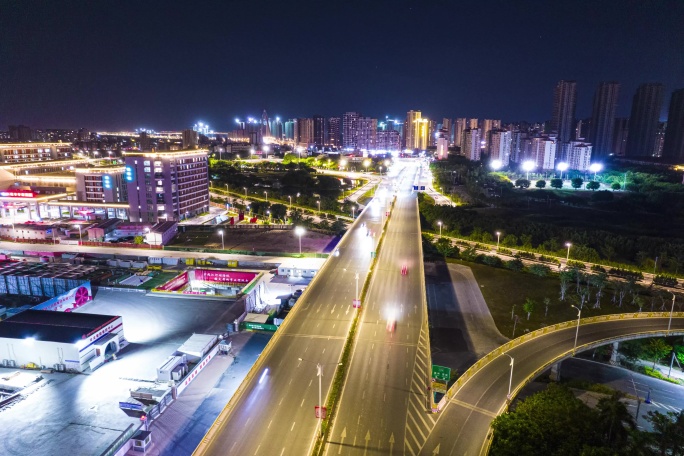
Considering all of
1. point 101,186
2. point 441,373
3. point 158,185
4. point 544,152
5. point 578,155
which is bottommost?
point 441,373

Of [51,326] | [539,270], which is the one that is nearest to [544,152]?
[539,270]

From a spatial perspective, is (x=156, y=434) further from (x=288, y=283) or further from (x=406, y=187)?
(x=406, y=187)

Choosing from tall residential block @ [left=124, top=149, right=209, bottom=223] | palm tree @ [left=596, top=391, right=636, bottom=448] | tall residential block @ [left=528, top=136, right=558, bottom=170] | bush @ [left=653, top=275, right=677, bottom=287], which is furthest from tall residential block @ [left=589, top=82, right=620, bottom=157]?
palm tree @ [left=596, top=391, right=636, bottom=448]

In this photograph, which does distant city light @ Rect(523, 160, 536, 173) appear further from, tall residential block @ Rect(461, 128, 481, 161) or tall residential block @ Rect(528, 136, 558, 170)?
tall residential block @ Rect(461, 128, 481, 161)

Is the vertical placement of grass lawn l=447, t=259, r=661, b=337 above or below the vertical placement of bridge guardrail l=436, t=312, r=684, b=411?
below

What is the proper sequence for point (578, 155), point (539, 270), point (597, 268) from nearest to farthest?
point (539, 270)
point (597, 268)
point (578, 155)

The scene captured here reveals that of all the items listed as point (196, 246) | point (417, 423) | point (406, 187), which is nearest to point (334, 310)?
point (417, 423)

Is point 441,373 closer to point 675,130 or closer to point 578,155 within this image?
point 578,155
